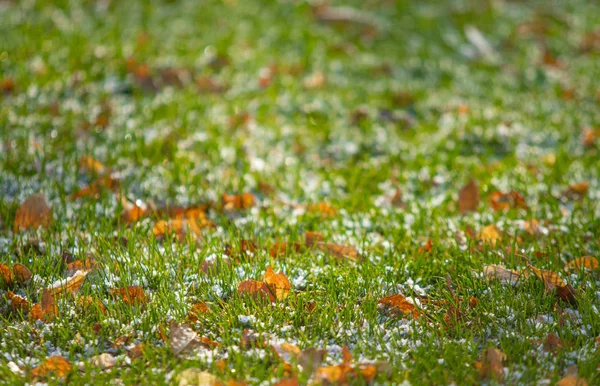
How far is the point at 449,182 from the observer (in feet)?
14.4

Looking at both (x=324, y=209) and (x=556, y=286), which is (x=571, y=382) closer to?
(x=556, y=286)

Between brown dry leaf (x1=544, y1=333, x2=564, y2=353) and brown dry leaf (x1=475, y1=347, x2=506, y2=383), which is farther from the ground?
brown dry leaf (x1=475, y1=347, x2=506, y2=383)

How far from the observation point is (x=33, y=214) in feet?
11.4

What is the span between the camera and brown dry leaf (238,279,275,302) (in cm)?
282

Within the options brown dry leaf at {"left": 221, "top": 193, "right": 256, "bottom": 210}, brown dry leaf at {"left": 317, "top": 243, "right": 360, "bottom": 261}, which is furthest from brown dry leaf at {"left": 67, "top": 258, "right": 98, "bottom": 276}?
brown dry leaf at {"left": 317, "top": 243, "right": 360, "bottom": 261}

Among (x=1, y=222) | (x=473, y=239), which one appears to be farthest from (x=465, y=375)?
(x=1, y=222)

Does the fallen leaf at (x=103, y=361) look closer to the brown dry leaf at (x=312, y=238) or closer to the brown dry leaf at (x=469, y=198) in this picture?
the brown dry leaf at (x=312, y=238)

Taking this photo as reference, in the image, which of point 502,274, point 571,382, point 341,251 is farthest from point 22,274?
point 571,382

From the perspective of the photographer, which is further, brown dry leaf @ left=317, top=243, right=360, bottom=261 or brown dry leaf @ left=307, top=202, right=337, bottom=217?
brown dry leaf @ left=307, top=202, right=337, bottom=217

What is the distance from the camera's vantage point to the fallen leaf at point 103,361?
244 cm

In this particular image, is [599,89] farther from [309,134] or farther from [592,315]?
[592,315]

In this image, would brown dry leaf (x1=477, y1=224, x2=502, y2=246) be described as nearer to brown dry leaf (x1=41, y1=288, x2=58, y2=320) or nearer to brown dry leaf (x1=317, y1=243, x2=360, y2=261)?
brown dry leaf (x1=317, y1=243, x2=360, y2=261)

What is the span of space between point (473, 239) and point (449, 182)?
0.98 meters

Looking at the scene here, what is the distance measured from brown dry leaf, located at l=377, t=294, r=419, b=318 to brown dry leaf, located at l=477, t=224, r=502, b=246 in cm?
80
